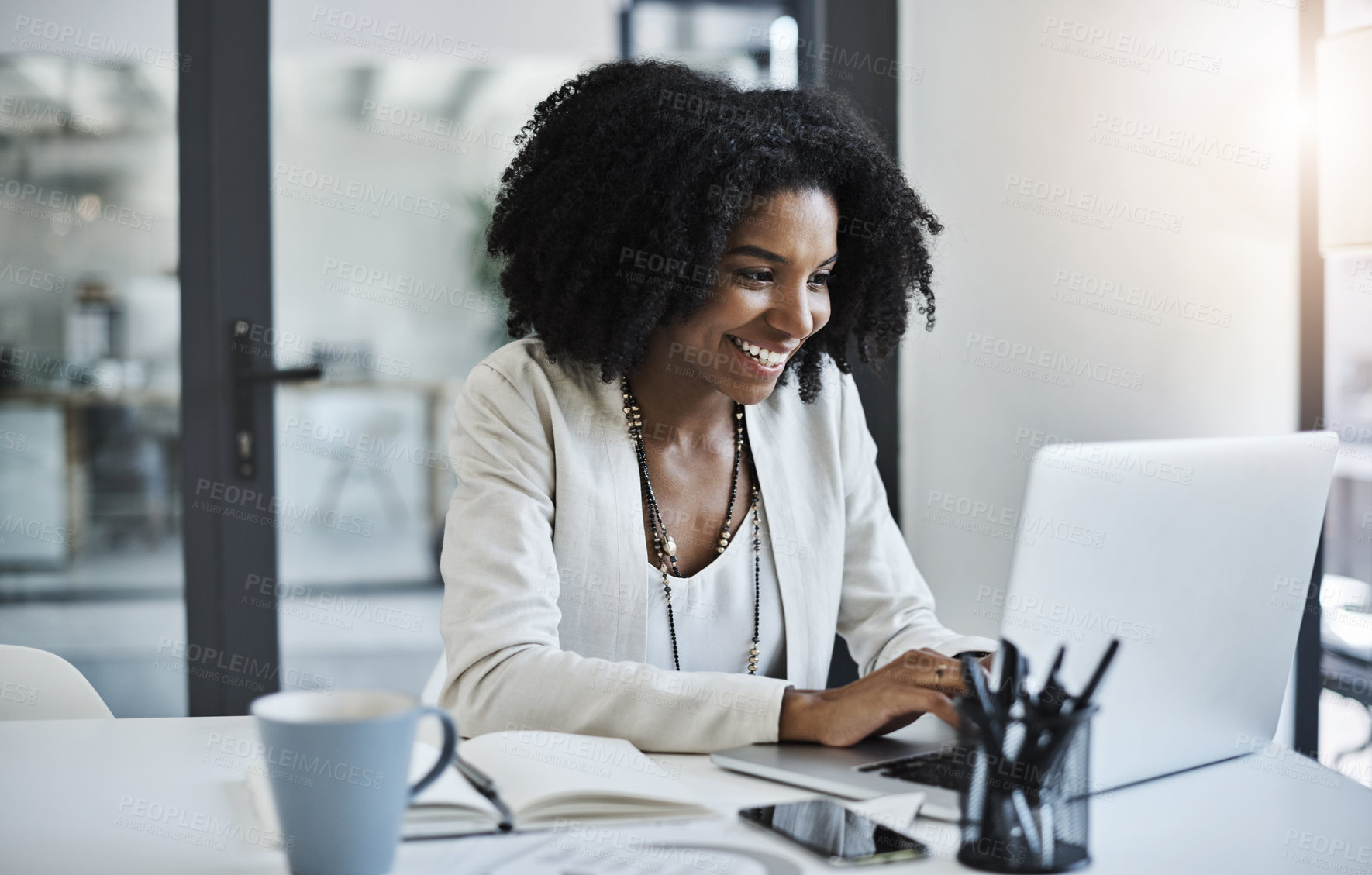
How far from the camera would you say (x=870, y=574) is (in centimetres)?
153

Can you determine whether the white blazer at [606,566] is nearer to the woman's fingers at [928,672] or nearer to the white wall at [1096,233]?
the woman's fingers at [928,672]

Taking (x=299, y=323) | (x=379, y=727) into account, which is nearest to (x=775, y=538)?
(x=379, y=727)

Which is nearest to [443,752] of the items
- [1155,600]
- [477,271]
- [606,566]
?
[1155,600]

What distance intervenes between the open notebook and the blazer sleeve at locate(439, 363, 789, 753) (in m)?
0.10

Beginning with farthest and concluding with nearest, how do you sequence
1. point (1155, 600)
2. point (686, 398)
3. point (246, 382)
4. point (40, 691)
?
point (246, 382)
point (686, 398)
point (40, 691)
point (1155, 600)

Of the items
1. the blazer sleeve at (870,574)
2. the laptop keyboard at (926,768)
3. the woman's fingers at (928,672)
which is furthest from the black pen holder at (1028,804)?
the blazer sleeve at (870,574)

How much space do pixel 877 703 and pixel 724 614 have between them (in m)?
0.45

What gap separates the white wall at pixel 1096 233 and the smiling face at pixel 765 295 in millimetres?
654

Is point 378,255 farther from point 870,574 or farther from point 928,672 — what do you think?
point 928,672

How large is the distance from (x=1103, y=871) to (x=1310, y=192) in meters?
1.48

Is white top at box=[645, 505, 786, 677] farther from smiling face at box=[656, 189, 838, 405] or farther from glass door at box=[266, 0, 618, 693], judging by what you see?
glass door at box=[266, 0, 618, 693]

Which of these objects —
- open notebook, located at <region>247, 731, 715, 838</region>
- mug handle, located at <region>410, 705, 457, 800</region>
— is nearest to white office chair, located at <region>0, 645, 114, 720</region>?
open notebook, located at <region>247, 731, 715, 838</region>

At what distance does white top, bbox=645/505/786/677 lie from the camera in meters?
1.41

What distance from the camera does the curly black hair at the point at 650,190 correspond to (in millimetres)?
1413
